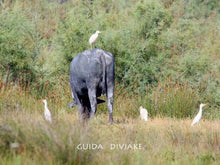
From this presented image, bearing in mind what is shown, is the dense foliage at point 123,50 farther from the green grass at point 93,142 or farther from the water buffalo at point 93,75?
the green grass at point 93,142

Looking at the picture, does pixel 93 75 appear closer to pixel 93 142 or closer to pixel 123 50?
pixel 93 142

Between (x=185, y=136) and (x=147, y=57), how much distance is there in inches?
457

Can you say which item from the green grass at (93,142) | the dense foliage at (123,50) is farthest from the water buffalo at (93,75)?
the dense foliage at (123,50)

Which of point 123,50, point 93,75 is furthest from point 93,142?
point 123,50

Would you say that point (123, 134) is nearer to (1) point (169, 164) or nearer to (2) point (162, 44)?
(1) point (169, 164)

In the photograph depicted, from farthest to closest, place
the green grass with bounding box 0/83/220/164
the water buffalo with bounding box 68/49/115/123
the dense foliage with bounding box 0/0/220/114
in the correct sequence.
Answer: the dense foliage with bounding box 0/0/220/114 < the water buffalo with bounding box 68/49/115/123 < the green grass with bounding box 0/83/220/164

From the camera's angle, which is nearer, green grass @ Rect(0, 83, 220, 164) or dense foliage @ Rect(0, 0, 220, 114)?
green grass @ Rect(0, 83, 220, 164)

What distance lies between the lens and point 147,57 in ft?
65.5

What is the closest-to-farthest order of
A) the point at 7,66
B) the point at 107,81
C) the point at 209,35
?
the point at 107,81
the point at 7,66
the point at 209,35

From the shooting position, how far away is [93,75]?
9805 millimetres

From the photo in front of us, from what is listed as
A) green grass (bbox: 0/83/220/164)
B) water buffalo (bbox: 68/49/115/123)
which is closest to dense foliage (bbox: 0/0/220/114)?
water buffalo (bbox: 68/49/115/123)

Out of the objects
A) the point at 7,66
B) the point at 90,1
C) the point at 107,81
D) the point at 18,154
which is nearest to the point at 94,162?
the point at 18,154

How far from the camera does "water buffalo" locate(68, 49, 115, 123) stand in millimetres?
9820

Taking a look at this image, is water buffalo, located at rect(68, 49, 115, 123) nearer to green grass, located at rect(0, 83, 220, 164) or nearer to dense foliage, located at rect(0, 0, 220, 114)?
green grass, located at rect(0, 83, 220, 164)
